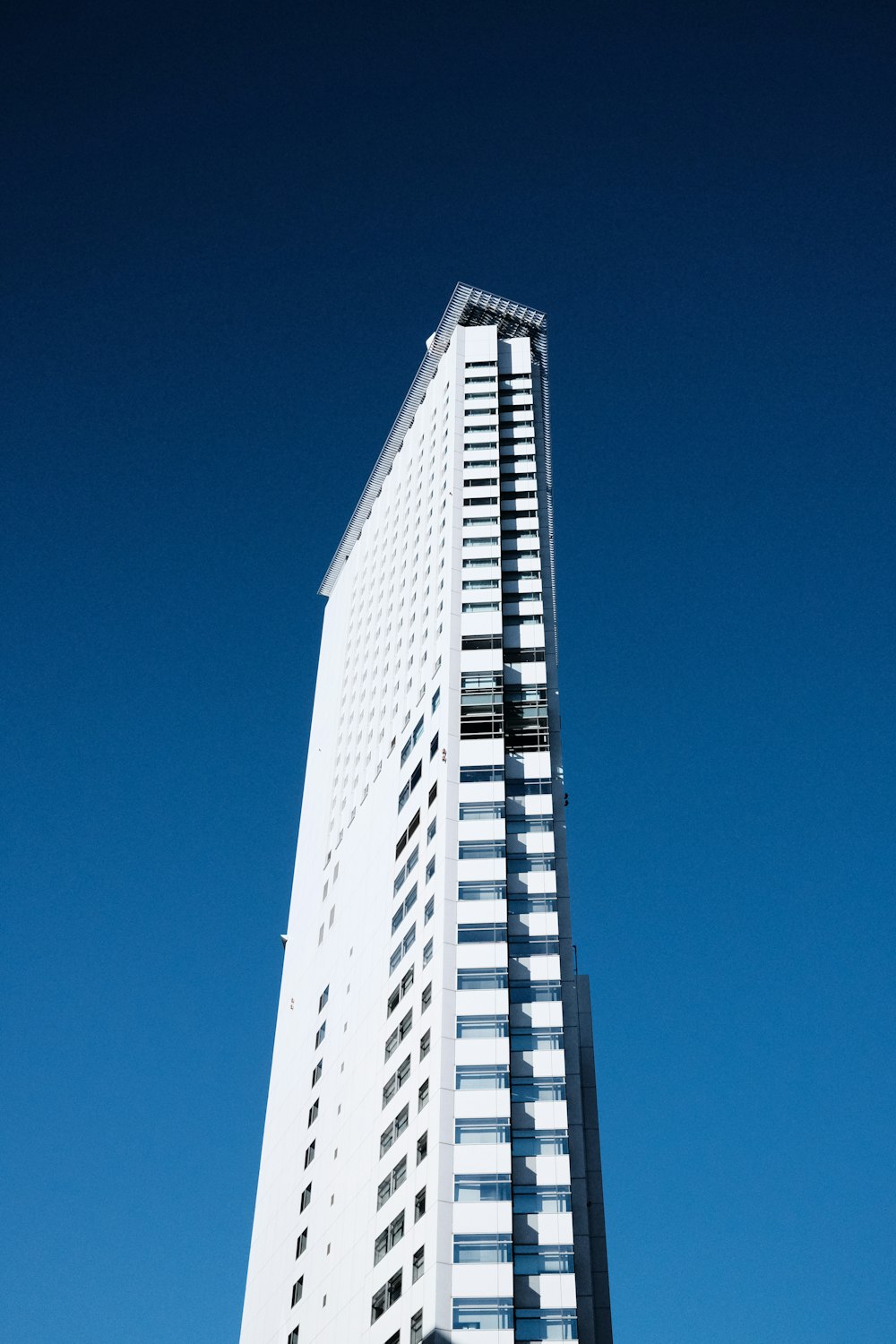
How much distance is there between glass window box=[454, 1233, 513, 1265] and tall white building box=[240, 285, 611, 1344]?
0.25 feet

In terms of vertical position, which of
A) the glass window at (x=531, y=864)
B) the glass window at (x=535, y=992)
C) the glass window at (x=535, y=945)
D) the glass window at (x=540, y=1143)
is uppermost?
the glass window at (x=531, y=864)

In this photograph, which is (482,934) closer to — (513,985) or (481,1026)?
(513,985)

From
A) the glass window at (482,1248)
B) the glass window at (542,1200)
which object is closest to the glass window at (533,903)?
the glass window at (542,1200)

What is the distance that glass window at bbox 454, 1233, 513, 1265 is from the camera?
55.0m

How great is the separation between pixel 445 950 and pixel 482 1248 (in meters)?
14.3

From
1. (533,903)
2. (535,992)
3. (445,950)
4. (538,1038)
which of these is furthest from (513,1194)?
(533,903)

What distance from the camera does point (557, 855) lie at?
7138 cm

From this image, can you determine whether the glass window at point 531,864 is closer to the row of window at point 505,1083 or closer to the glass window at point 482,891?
the glass window at point 482,891

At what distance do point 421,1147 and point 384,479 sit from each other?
2529 inches

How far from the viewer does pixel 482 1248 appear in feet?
181

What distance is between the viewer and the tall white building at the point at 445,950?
57625mm

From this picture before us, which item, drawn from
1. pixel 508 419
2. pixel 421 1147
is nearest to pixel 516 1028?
pixel 421 1147

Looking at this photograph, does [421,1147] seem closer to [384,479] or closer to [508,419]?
[508,419]

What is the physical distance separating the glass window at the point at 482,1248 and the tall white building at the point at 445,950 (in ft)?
0.25
